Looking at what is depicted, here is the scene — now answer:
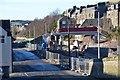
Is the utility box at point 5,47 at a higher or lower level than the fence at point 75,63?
higher

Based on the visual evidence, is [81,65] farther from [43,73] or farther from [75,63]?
[43,73]

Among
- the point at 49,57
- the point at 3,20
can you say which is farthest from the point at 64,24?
the point at 3,20

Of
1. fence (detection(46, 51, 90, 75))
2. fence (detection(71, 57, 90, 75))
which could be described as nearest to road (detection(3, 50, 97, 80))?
fence (detection(71, 57, 90, 75))

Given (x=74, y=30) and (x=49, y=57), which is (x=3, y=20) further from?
(x=74, y=30)

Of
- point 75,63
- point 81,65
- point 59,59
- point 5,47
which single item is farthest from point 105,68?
point 59,59

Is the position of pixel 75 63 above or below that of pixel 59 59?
below

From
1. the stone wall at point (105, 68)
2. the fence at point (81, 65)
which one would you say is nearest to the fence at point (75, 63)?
the fence at point (81, 65)

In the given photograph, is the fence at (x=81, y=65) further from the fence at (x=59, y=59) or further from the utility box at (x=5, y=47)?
the utility box at (x=5, y=47)

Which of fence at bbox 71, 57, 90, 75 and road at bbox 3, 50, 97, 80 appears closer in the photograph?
road at bbox 3, 50, 97, 80

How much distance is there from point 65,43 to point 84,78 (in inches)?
3536

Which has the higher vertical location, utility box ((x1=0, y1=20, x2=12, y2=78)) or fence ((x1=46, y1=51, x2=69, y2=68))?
utility box ((x1=0, y1=20, x2=12, y2=78))

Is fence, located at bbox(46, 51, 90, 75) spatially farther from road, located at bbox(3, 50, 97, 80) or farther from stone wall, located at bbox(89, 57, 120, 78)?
stone wall, located at bbox(89, 57, 120, 78)

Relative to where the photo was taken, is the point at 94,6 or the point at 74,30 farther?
the point at 94,6

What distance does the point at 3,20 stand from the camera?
63.7 meters
